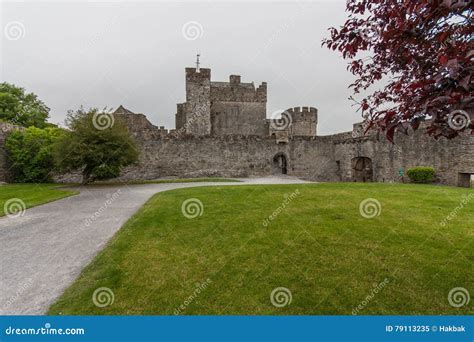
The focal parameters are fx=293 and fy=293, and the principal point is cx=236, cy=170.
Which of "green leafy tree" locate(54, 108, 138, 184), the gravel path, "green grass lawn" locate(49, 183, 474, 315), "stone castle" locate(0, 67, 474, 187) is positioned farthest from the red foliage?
"stone castle" locate(0, 67, 474, 187)

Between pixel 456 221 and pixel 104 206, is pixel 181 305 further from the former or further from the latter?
pixel 104 206

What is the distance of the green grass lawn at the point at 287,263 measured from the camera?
4160 mm

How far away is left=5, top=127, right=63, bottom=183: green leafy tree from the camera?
72.5 feet


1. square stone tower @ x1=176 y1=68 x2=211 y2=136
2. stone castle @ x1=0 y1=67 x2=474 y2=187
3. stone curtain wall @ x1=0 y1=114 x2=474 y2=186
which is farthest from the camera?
square stone tower @ x1=176 y1=68 x2=211 y2=136

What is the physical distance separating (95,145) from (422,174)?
71.9 ft

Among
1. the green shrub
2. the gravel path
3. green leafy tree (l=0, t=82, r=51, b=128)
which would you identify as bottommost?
the gravel path

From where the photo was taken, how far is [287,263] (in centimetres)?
531

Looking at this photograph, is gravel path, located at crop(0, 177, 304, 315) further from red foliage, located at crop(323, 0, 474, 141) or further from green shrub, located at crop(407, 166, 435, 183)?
green shrub, located at crop(407, 166, 435, 183)

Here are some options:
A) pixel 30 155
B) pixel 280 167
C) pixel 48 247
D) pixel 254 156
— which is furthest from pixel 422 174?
pixel 30 155

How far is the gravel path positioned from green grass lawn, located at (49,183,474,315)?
0.38m

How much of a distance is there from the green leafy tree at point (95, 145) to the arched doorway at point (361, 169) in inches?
768

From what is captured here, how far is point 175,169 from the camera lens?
27.4 meters

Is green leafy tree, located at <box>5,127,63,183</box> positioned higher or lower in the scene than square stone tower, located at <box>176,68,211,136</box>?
lower

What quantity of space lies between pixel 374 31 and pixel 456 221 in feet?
18.4
